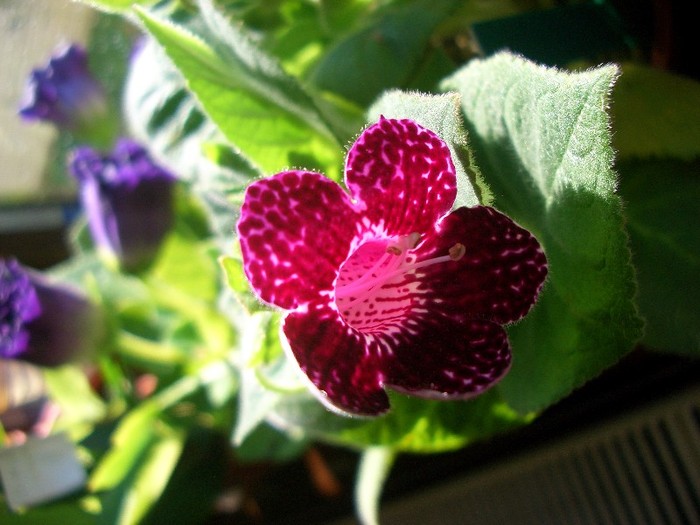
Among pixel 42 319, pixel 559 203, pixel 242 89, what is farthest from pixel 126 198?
pixel 559 203

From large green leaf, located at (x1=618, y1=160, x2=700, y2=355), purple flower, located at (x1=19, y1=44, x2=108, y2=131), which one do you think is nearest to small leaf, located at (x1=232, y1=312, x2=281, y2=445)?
large green leaf, located at (x1=618, y1=160, x2=700, y2=355)

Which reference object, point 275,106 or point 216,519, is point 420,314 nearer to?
point 275,106

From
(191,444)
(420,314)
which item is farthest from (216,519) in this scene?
(420,314)

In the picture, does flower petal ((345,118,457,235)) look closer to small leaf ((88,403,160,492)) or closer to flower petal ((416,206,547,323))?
flower petal ((416,206,547,323))

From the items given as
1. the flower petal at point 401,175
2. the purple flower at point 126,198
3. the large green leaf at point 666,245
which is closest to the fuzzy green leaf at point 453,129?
the flower petal at point 401,175

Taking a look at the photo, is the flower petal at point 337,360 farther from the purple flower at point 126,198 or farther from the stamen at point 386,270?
the purple flower at point 126,198
